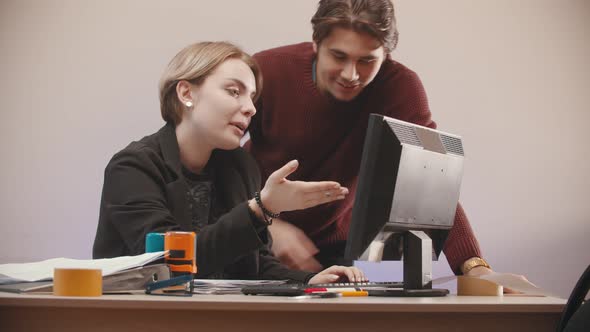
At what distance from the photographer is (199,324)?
3.36ft

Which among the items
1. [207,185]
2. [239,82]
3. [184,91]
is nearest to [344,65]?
[239,82]

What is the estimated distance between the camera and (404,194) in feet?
4.57

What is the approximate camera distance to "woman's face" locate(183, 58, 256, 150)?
2184 mm

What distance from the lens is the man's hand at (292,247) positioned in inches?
101

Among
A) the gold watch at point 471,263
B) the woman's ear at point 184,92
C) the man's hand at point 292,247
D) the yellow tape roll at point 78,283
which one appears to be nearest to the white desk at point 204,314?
the yellow tape roll at point 78,283

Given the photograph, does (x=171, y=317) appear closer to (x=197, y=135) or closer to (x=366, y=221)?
(x=366, y=221)

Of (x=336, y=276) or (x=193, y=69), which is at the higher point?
(x=193, y=69)

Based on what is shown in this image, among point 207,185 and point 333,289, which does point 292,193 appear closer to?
point 333,289

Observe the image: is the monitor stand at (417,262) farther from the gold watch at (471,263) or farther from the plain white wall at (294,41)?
the plain white wall at (294,41)

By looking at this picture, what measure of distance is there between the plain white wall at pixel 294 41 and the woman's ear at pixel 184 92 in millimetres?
379

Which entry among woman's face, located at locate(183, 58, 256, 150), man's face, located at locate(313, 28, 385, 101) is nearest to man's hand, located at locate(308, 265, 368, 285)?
woman's face, located at locate(183, 58, 256, 150)

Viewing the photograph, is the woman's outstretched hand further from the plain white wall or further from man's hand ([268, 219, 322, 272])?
the plain white wall

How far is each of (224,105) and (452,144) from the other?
0.88 metres

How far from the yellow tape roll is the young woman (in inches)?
19.5
